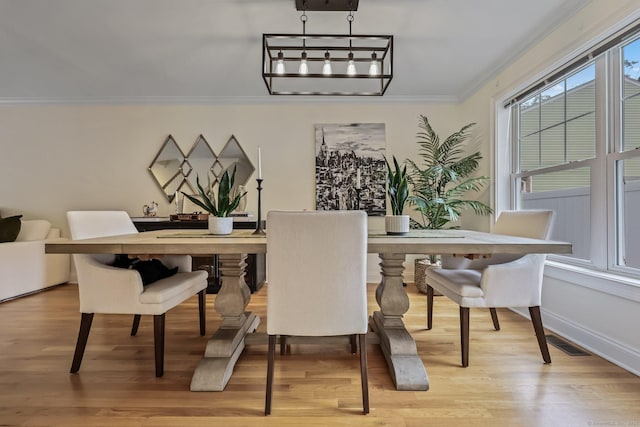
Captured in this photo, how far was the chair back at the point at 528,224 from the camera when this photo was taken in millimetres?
1804

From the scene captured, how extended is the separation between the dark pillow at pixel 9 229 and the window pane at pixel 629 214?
17.4ft

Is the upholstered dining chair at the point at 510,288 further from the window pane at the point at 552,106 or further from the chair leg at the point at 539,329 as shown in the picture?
the window pane at the point at 552,106

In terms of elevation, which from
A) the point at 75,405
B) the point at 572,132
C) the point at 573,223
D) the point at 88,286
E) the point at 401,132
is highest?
the point at 401,132

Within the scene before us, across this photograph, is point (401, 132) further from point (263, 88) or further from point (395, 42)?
point (263, 88)

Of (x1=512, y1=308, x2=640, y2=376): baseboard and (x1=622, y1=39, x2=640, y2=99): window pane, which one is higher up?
(x1=622, y1=39, x2=640, y2=99): window pane

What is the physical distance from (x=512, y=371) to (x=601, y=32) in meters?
2.11

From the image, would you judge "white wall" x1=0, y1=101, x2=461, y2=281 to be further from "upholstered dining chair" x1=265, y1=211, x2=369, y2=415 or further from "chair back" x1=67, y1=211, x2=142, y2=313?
"upholstered dining chair" x1=265, y1=211, x2=369, y2=415

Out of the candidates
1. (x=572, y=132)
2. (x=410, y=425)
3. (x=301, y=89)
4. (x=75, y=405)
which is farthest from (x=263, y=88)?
(x=410, y=425)

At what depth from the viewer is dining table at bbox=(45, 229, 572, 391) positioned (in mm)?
1387

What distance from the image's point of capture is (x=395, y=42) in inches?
101

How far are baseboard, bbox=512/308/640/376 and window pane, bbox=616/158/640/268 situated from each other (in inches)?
19.0

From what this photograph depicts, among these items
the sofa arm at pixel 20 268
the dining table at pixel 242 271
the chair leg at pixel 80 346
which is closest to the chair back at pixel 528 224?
the dining table at pixel 242 271

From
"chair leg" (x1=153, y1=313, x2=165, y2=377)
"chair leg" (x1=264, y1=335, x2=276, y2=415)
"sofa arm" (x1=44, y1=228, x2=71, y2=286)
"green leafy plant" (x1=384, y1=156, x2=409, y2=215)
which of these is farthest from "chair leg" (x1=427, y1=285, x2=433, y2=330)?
"sofa arm" (x1=44, y1=228, x2=71, y2=286)

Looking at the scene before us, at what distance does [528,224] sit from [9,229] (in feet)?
15.8
